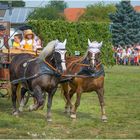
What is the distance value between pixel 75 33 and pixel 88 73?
16.4 meters

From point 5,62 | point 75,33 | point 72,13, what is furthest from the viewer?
point 72,13

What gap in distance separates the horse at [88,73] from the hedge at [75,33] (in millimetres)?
14641

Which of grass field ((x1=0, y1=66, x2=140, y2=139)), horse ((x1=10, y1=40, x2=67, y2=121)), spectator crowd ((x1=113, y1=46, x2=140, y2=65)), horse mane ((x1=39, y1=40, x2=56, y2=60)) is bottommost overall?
spectator crowd ((x1=113, y1=46, x2=140, y2=65))

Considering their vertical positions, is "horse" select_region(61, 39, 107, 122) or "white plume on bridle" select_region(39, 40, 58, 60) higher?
"white plume on bridle" select_region(39, 40, 58, 60)

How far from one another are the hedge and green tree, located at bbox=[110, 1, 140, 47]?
23045mm

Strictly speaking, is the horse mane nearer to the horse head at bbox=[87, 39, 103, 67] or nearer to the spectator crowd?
the horse head at bbox=[87, 39, 103, 67]

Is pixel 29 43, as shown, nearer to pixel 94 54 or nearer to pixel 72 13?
pixel 94 54

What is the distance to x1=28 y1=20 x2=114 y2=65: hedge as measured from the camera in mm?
27719

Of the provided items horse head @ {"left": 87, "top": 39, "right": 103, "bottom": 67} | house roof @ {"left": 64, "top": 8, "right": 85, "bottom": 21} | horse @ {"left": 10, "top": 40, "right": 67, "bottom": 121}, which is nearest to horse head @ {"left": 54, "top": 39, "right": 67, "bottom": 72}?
horse @ {"left": 10, "top": 40, "right": 67, "bottom": 121}

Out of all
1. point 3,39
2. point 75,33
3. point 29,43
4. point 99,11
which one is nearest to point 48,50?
point 29,43

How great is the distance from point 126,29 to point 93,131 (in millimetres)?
42795

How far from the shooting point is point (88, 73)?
12.4 m

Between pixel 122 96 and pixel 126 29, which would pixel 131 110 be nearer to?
pixel 122 96

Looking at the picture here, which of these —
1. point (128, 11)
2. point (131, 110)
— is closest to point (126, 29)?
point (128, 11)
